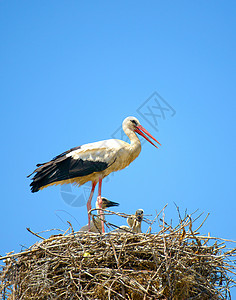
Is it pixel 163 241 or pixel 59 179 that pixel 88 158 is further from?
pixel 163 241

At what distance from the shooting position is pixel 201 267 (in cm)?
492

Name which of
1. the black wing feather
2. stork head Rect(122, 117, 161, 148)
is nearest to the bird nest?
the black wing feather

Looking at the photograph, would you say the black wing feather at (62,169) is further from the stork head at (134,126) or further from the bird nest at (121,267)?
the bird nest at (121,267)

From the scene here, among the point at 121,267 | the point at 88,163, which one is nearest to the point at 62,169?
the point at 88,163

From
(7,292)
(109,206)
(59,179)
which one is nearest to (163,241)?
(7,292)

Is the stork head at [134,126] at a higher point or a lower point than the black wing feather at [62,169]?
higher

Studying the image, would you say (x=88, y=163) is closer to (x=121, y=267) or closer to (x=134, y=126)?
(x=134, y=126)

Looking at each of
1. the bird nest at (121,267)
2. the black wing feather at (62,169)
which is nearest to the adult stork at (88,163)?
the black wing feather at (62,169)

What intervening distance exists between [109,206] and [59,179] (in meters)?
1.41

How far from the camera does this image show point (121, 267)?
Result: 488 centimetres

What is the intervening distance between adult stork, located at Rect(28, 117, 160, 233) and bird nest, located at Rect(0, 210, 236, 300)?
2.00 m

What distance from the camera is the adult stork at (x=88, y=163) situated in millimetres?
7105

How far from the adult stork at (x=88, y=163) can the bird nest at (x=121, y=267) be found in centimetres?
200

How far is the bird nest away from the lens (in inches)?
185
